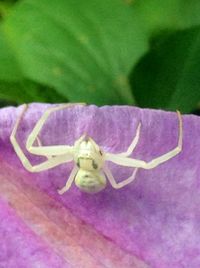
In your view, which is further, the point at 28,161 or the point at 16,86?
the point at 16,86

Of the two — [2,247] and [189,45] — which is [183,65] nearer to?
[189,45]

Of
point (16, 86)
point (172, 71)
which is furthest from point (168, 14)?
point (16, 86)

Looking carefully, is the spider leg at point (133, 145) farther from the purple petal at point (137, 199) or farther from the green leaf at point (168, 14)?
the green leaf at point (168, 14)

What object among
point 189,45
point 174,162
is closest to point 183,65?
point 189,45

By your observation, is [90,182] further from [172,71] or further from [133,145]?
[172,71]

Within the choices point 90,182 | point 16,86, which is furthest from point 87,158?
point 16,86

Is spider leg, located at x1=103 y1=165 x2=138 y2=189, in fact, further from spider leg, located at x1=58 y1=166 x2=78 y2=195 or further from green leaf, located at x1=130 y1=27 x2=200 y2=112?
green leaf, located at x1=130 y1=27 x2=200 y2=112
